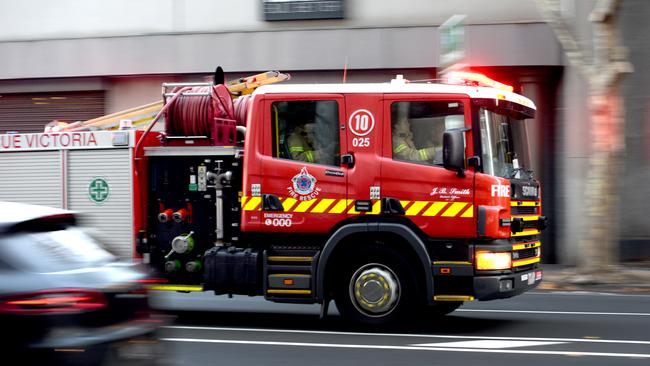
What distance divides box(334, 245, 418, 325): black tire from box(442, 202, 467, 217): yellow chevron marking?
0.64m

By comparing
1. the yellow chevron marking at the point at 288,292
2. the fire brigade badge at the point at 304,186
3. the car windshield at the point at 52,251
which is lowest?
the yellow chevron marking at the point at 288,292

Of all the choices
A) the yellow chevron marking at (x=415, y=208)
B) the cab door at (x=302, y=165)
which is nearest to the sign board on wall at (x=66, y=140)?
the cab door at (x=302, y=165)

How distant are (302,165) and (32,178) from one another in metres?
3.42

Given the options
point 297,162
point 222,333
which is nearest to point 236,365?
point 222,333

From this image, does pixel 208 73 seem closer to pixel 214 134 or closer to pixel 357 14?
pixel 357 14

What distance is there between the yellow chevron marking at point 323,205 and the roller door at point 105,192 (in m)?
2.20

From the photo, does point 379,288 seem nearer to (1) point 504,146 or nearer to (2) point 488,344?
(2) point 488,344

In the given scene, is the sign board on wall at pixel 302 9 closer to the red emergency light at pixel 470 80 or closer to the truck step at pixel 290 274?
the red emergency light at pixel 470 80

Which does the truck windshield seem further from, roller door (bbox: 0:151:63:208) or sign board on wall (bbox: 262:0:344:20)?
sign board on wall (bbox: 262:0:344:20)

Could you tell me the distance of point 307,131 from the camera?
10.1 meters

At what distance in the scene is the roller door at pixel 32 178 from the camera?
11.1m

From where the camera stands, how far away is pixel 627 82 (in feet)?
57.5

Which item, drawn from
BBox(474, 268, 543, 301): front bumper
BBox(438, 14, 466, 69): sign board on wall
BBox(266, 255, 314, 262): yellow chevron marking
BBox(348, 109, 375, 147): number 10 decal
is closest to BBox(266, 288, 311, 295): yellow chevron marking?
BBox(266, 255, 314, 262): yellow chevron marking

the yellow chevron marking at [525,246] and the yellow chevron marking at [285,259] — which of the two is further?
the yellow chevron marking at [285,259]
